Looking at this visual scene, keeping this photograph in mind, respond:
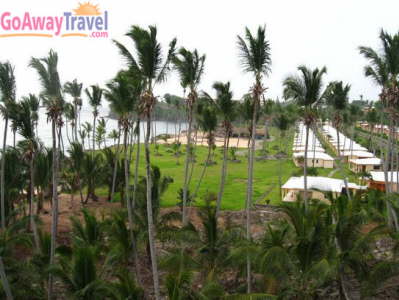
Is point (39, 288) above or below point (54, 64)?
below

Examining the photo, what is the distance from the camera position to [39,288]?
12078 millimetres

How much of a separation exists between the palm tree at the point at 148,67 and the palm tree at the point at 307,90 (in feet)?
21.8

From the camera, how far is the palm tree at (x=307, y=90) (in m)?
14.6

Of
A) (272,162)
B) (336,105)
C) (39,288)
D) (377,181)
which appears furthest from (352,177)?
(39,288)

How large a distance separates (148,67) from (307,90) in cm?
798

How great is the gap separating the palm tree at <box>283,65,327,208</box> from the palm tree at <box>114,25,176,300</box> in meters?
6.64

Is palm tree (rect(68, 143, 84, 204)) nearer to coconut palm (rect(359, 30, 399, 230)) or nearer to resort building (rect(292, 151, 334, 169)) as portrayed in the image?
coconut palm (rect(359, 30, 399, 230))

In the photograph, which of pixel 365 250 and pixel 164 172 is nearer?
pixel 365 250

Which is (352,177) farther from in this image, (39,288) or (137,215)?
(39,288)

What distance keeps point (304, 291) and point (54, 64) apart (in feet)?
36.3

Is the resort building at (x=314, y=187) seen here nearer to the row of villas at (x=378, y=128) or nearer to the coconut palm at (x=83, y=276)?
the row of villas at (x=378, y=128)

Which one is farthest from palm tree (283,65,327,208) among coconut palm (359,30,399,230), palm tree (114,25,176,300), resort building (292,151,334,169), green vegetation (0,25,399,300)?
resort building (292,151,334,169)

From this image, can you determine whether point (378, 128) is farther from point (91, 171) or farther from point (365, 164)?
point (91, 171)

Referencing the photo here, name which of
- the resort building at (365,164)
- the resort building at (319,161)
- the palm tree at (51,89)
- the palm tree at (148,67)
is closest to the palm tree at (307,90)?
the palm tree at (148,67)
